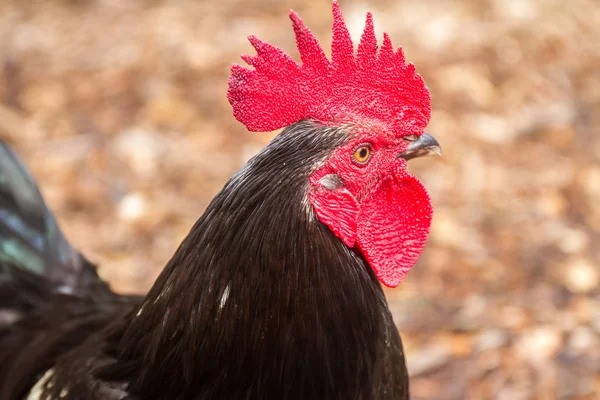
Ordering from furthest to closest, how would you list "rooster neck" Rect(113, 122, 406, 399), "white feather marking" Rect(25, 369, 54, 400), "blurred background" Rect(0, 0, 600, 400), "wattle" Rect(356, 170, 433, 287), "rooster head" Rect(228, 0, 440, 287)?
"blurred background" Rect(0, 0, 600, 400)
"white feather marking" Rect(25, 369, 54, 400)
"wattle" Rect(356, 170, 433, 287)
"rooster head" Rect(228, 0, 440, 287)
"rooster neck" Rect(113, 122, 406, 399)

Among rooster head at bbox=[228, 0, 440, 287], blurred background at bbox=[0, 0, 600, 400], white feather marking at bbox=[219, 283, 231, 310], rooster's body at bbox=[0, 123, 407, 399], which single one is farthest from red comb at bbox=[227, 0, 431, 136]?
blurred background at bbox=[0, 0, 600, 400]

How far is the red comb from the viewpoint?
2111 millimetres

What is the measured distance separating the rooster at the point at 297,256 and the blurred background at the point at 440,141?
1.82 m

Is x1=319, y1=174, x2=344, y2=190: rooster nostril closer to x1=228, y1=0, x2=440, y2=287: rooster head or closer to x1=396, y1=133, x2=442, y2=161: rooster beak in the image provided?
x1=228, y1=0, x2=440, y2=287: rooster head

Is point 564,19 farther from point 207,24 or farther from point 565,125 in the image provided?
point 207,24

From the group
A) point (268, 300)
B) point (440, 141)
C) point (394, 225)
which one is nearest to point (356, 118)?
point (394, 225)

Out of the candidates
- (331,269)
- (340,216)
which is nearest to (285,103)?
(340,216)

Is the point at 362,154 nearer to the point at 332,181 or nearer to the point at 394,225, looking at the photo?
the point at 332,181

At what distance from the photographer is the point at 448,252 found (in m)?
4.59

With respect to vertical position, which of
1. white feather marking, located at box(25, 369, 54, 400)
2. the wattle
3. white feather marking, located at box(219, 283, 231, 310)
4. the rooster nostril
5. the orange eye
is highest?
the orange eye

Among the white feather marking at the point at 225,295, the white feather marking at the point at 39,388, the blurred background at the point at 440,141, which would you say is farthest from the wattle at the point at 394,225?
the blurred background at the point at 440,141

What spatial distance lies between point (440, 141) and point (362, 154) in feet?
11.2

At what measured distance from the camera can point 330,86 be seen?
2148 millimetres

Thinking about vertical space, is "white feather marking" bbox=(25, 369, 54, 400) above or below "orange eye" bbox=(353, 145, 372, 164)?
below
